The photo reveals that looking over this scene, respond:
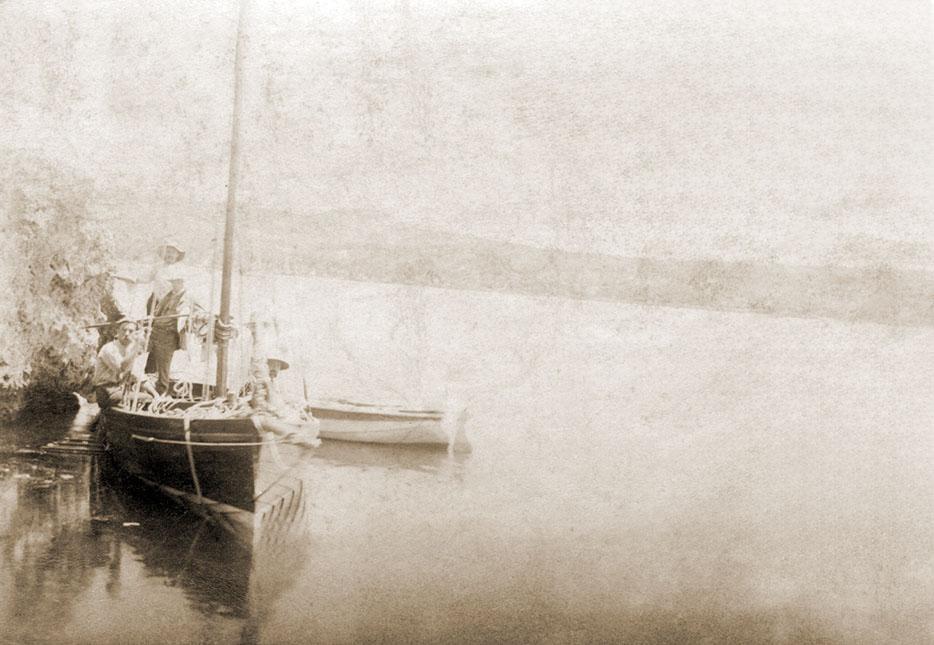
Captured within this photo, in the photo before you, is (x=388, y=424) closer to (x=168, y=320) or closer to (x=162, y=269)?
(x=168, y=320)

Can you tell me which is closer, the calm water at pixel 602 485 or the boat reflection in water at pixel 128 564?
the boat reflection in water at pixel 128 564

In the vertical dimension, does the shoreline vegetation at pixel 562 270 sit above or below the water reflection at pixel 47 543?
above

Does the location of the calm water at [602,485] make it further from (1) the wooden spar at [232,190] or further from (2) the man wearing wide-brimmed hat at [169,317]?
(2) the man wearing wide-brimmed hat at [169,317]

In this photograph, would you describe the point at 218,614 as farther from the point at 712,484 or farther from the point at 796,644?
the point at 796,644

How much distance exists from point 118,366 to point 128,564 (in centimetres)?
67

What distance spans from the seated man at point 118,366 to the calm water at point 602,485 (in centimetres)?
32

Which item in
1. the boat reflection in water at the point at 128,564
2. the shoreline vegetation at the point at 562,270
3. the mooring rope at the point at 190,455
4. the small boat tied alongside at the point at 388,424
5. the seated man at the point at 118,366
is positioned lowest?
the boat reflection in water at the point at 128,564

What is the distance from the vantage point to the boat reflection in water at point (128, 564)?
2.56 metres

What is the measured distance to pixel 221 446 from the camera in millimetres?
2717

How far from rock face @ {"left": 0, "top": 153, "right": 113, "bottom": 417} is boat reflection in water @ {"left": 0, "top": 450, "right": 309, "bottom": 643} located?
304 millimetres

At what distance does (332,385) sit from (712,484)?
1.31 m

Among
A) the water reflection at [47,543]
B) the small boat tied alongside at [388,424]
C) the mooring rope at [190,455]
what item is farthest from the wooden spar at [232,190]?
the water reflection at [47,543]

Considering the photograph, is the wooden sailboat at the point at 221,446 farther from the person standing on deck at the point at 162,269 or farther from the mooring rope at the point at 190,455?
the person standing on deck at the point at 162,269

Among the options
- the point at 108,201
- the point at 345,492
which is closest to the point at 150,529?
the point at 345,492
